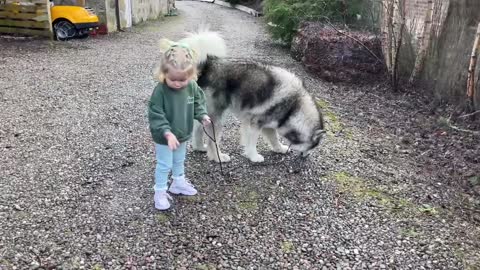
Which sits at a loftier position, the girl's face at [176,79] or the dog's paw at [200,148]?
the girl's face at [176,79]

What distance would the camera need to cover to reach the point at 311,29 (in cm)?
1047

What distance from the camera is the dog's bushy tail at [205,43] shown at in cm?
449

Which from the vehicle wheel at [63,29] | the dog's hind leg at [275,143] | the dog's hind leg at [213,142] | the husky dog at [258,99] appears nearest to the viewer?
the husky dog at [258,99]

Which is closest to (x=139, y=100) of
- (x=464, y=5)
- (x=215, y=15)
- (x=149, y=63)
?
(x=149, y=63)

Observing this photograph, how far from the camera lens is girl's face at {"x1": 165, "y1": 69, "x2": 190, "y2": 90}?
356 cm

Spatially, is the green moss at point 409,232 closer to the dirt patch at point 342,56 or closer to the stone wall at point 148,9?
the dirt patch at point 342,56

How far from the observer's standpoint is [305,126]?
488 centimetres

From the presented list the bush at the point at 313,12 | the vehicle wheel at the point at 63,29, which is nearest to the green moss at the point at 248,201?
the bush at the point at 313,12

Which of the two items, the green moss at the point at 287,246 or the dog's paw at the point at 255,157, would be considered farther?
the dog's paw at the point at 255,157

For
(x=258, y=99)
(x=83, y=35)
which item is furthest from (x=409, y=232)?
(x=83, y=35)

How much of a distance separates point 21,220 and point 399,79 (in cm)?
684

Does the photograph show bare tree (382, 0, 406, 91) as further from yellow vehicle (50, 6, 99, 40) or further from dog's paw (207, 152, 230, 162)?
yellow vehicle (50, 6, 99, 40)

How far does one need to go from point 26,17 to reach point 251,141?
9670mm

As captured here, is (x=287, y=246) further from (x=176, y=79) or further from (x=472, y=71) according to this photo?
(x=472, y=71)
